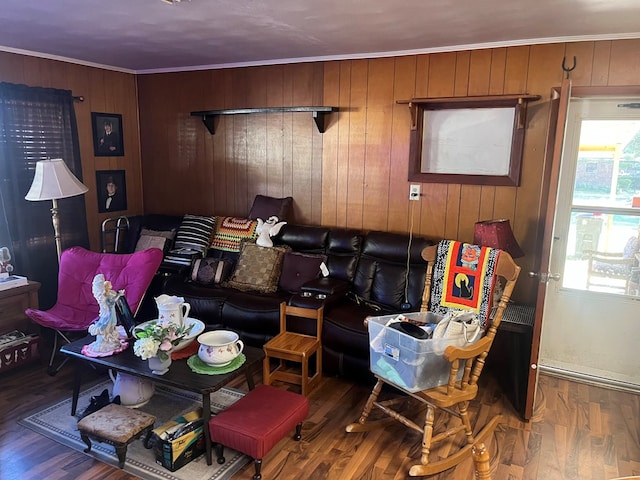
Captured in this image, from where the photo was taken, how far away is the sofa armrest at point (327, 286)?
3.42 metres

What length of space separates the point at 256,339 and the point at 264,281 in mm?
466

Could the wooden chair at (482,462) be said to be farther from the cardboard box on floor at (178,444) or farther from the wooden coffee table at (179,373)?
the cardboard box on floor at (178,444)

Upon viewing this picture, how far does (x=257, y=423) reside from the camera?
2324mm

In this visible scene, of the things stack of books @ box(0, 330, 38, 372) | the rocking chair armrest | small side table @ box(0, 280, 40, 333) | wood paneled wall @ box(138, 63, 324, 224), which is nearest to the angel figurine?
stack of books @ box(0, 330, 38, 372)

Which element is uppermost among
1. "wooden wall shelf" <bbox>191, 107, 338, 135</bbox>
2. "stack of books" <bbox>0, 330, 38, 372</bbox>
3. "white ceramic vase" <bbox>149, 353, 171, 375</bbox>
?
"wooden wall shelf" <bbox>191, 107, 338, 135</bbox>

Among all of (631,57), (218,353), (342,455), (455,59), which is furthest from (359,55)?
(342,455)

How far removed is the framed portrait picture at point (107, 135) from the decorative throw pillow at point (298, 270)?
7.09ft

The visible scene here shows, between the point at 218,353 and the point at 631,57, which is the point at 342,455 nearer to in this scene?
the point at 218,353

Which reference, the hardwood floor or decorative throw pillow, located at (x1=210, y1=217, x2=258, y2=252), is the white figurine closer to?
the hardwood floor

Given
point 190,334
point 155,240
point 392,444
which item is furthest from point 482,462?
point 155,240

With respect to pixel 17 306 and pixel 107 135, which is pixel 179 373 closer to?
pixel 17 306

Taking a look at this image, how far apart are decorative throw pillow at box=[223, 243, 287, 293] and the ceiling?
1.55 m

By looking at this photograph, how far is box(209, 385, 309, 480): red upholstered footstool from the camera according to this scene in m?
2.27

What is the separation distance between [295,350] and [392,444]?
0.80 m
